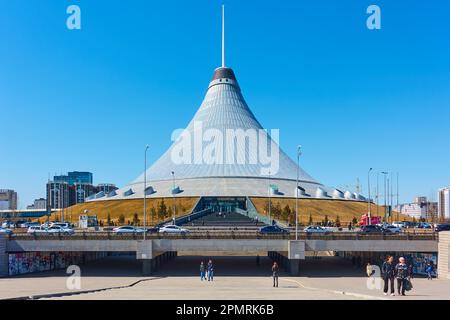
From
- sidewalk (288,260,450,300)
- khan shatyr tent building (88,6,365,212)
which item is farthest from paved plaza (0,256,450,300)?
khan shatyr tent building (88,6,365,212)

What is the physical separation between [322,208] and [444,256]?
56943mm

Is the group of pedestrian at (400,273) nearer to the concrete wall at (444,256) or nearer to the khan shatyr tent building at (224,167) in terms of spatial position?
Answer: the concrete wall at (444,256)

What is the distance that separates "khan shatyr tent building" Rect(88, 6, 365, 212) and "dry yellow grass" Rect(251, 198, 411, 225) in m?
2.84

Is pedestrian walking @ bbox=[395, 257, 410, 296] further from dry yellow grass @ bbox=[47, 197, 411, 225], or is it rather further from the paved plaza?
dry yellow grass @ bbox=[47, 197, 411, 225]

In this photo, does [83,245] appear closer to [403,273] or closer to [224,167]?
[403,273]

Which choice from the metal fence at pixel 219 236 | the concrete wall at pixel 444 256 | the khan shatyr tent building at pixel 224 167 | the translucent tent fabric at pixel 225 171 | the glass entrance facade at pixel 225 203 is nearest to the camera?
the concrete wall at pixel 444 256

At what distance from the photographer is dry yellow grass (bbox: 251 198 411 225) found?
84625 mm

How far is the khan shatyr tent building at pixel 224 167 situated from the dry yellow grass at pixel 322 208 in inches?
112

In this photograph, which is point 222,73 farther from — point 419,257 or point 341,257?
point 419,257

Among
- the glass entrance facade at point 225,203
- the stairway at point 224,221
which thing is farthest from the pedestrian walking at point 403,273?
the glass entrance facade at point 225,203

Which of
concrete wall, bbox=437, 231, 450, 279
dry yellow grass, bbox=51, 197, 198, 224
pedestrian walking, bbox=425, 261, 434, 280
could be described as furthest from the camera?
dry yellow grass, bbox=51, 197, 198, 224

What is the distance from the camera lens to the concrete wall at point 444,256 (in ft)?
108
